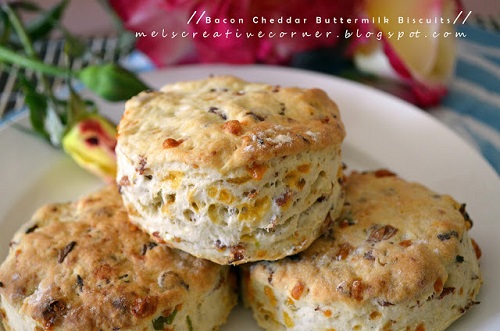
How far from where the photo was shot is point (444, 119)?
353 centimetres

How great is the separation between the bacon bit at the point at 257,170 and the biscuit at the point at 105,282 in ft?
1.46

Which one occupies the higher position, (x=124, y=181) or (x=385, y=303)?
(x=124, y=181)

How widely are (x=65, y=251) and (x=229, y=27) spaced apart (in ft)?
5.99

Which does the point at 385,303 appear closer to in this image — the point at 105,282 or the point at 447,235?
the point at 447,235

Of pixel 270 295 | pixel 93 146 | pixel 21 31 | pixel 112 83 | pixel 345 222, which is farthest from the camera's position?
pixel 21 31

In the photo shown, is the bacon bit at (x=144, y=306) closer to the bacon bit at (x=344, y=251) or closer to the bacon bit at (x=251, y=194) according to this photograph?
the bacon bit at (x=251, y=194)

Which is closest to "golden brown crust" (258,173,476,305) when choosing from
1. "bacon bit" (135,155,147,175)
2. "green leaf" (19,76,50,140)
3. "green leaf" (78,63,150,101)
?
"bacon bit" (135,155,147,175)

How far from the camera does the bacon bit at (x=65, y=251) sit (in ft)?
6.95

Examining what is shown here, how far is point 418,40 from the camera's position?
3463 mm

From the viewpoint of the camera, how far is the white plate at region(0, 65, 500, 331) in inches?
102

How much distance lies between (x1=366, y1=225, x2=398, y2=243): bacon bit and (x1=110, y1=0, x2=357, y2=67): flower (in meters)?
1.79

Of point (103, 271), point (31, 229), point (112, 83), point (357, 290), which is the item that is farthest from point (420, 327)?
point (112, 83)

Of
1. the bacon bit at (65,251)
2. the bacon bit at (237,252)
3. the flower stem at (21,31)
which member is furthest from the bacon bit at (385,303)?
the flower stem at (21,31)

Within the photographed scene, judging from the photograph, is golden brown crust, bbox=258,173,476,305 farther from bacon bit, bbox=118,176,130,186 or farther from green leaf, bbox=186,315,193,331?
bacon bit, bbox=118,176,130,186
